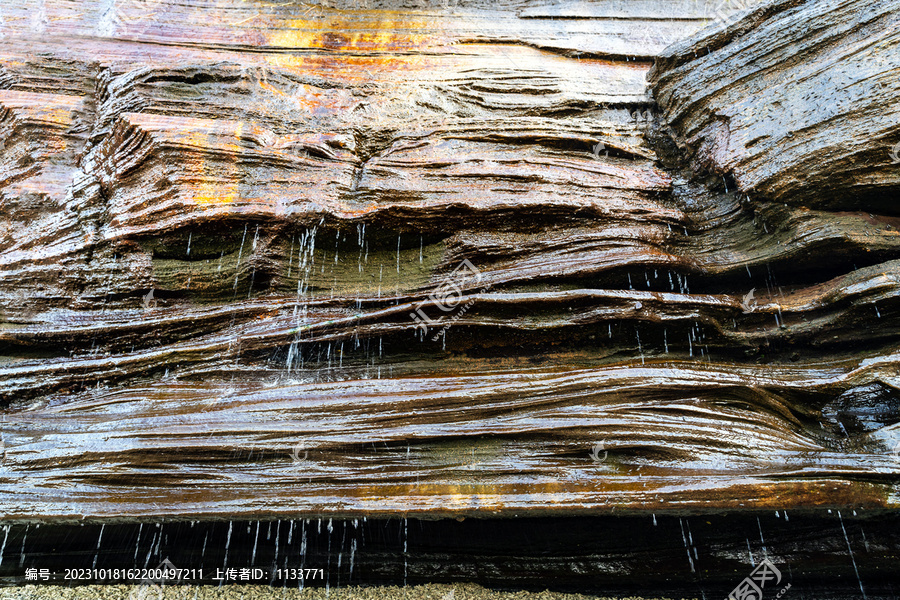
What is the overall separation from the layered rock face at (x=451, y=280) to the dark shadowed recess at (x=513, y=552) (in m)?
0.60

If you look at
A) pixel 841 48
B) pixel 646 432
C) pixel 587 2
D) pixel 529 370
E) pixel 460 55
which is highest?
pixel 587 2

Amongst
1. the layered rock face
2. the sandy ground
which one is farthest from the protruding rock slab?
the sandy ground

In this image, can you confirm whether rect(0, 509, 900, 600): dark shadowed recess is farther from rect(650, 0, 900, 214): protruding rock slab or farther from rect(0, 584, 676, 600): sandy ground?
rect(650, 0, 900, 214): protruding rock slab

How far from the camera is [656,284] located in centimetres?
467

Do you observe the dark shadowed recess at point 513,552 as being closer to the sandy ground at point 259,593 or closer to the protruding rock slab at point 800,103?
the sandy ground at point 259,593

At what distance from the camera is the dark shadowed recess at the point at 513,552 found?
12.8 ft

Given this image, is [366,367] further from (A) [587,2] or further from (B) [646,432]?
(A) [587,2]

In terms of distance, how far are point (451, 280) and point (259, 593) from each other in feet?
9.59

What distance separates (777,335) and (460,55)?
15.3ft

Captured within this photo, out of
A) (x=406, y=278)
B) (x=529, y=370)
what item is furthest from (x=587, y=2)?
(x=529, y=370)

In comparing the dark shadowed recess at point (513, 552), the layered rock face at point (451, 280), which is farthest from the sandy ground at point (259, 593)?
the layered rock face at point (451, 280)

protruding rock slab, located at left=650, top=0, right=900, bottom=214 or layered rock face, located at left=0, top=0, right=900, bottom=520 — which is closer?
layered rock face, located at left=0, top=0, right=900, bottom=520

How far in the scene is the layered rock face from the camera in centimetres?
370

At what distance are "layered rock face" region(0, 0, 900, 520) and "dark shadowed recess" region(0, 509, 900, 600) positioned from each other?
599 millimetres
